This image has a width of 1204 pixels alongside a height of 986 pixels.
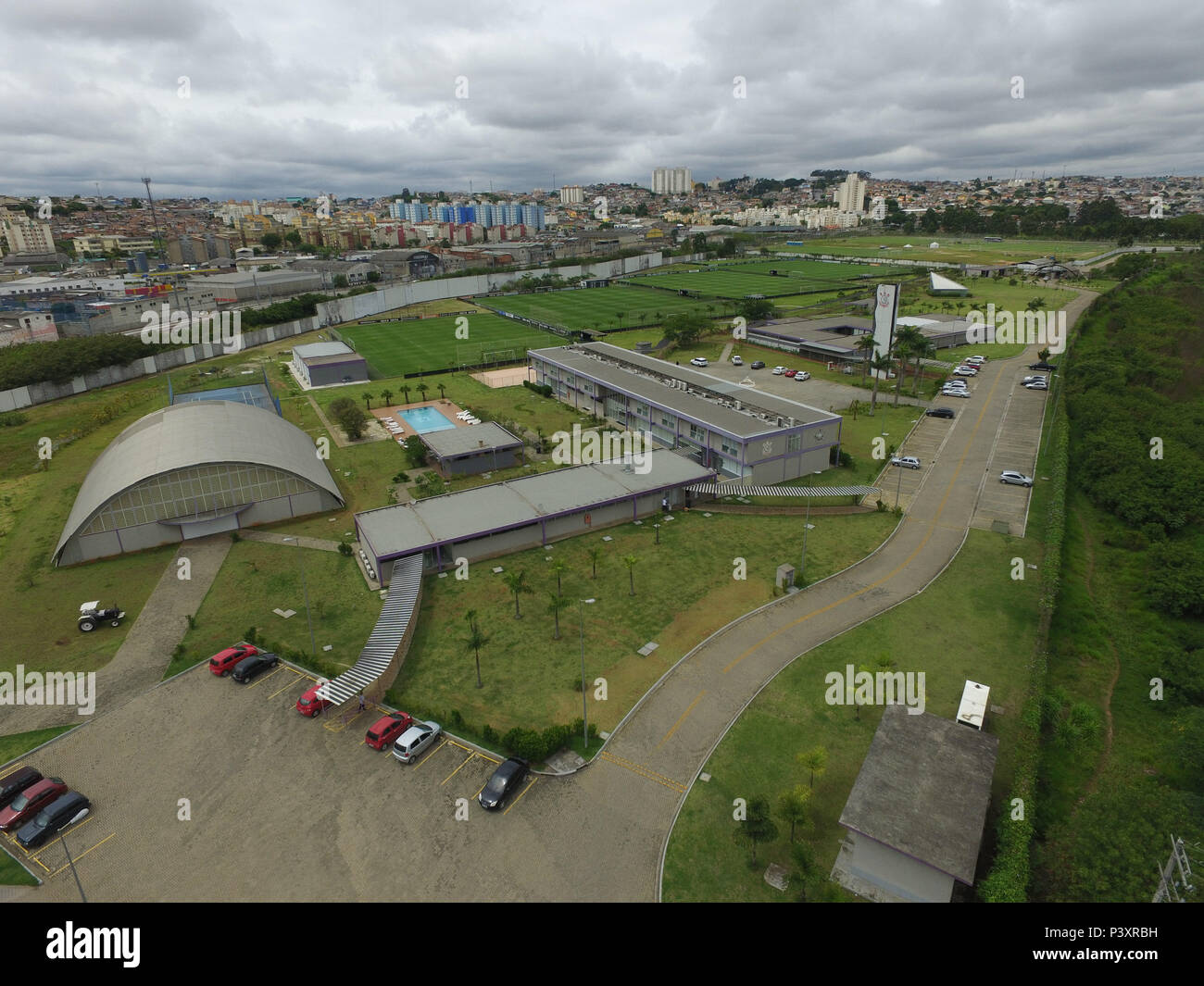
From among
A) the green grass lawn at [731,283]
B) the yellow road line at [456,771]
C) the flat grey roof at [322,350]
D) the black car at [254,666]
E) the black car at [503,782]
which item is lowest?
the yellow road line at [456,771]

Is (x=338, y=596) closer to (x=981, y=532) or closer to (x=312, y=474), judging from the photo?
(x=312, y=474)

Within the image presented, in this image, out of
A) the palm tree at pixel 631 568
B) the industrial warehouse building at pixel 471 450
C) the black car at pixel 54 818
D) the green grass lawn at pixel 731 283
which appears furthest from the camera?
the green grass lawn at pixel 731 283

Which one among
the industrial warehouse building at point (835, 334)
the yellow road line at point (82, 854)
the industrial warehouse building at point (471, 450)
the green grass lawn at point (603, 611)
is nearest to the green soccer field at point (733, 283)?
the industrial warehouse building at point (835, 334)

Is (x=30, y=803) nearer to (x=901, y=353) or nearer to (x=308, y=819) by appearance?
(x=308, y=819)

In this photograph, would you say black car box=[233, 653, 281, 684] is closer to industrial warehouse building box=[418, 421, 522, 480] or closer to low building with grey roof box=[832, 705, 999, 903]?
industrial warehouse building box=[418, 421, 522, 480]

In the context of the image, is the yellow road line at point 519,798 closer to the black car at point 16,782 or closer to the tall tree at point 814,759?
the tall tree at point 814,759

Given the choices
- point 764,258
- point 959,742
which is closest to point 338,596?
point 959,742
